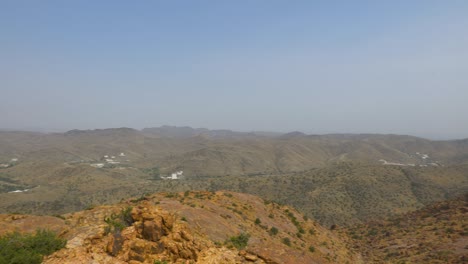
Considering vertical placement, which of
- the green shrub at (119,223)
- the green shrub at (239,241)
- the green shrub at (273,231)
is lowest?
the green shrub at (273,231)

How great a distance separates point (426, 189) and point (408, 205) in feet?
57.8

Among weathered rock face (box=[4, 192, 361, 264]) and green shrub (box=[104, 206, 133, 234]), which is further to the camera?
green shrub (box=[104, 206, 133, 234])

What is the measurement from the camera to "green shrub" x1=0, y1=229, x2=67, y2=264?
1193 centimetres

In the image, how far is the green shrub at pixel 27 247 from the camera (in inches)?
470

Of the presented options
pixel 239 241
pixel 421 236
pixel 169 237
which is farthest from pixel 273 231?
pixel 421 236

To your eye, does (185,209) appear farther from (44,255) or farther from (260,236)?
(44,255)

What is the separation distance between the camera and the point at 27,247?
12898mm

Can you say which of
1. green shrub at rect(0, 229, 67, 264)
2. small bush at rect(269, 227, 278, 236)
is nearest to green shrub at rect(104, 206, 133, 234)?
green shrub at rect(0, 229, 67, 264)

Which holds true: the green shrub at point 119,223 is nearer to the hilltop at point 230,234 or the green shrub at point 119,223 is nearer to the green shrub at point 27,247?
the hilltop at point 230,234

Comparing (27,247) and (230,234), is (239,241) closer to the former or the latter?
(230,234)

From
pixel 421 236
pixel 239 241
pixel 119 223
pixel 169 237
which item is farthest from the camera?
pixel 421 236

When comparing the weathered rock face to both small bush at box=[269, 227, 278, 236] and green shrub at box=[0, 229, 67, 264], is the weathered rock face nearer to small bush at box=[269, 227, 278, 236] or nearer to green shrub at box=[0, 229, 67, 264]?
small bush at box=[269, 227, 278, 236]

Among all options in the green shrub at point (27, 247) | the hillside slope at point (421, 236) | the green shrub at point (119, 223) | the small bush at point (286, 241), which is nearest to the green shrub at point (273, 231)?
the small bush at point (286, 241)

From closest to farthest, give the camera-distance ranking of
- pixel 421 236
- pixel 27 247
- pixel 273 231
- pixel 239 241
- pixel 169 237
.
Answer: pixel 27 247 → pixel 169 237 → pixel 239 241 → pixel 273 231 → pixel 421 236
